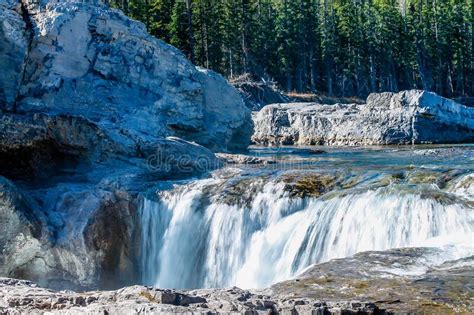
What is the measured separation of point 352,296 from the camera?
21.8 ft

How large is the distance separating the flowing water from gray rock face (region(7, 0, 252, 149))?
3777mm

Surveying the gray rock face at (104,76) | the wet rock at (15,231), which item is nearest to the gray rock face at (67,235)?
the wet rock at (15,231)

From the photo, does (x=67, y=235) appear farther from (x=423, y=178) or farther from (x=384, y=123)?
(x=384, y=123)

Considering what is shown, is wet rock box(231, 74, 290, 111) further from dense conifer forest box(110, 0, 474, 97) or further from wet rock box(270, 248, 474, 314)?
wet rock box(270, 248, 474, 314)

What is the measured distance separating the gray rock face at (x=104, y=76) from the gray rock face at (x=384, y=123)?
1125cm

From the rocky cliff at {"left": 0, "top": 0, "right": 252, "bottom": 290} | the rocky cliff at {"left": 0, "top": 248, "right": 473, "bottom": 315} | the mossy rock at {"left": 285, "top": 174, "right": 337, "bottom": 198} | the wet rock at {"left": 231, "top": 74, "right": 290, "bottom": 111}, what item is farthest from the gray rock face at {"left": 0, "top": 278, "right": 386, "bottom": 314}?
the wet rock at {"left": 231, "top": 74, "right": 290, "bottom": 111}

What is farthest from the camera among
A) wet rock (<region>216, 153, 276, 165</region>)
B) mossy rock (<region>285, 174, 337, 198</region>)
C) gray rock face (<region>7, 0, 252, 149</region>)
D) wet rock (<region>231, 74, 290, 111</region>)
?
wet rock (<region>231, 74, 290, 111</region>)

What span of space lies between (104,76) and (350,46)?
5203cm

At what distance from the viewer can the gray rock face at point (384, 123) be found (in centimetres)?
3189

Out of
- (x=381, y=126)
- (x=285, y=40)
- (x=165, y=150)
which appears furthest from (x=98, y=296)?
(x=285, y=40)

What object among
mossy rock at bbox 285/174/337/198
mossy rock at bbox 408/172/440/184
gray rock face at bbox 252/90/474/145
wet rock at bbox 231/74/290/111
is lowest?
mossy rock at bbox 285/174/337/198

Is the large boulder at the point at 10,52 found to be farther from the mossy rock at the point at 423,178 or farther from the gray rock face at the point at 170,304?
the gray rock face at the point at 170,304

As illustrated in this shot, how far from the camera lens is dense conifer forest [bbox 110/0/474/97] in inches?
2402

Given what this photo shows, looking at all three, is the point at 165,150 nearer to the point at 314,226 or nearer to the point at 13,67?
the point at 13,67
